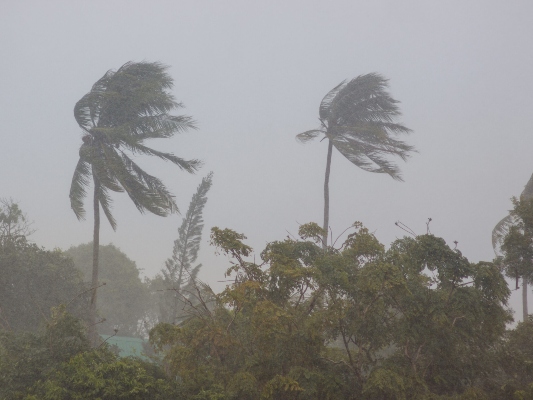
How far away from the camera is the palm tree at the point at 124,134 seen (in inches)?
649

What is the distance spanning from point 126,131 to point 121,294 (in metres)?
28.7

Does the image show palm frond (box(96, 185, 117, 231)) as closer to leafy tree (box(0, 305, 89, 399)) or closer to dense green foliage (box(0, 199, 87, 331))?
dense green foliage (box(0, 199, 87, 331))

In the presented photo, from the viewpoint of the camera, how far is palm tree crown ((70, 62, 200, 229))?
649 inches

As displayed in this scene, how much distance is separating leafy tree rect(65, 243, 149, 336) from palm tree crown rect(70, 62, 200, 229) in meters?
26.5

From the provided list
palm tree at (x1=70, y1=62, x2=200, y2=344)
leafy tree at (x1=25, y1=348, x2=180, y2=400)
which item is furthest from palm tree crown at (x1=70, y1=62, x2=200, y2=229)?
leafy tree at (x1=25, y1=348, x2=180, y2=400)

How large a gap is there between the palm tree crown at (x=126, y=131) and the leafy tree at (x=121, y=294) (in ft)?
86.9

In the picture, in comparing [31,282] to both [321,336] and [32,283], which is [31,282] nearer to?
[32,283]

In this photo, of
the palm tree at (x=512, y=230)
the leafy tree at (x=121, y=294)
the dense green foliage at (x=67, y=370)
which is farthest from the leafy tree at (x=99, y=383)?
the leafy tree at (x=121, y=294)

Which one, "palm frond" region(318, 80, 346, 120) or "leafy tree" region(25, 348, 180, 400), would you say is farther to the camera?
"palm frond" region(318, 80, 346, 120)

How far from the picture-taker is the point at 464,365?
8695mm

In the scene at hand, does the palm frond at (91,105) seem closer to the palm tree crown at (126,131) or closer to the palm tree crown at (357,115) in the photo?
the palm tree crown at (126,131)

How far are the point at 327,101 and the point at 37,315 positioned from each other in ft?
46.0

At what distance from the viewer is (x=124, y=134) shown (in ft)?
56.5

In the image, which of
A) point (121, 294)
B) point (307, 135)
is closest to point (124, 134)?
point (307, 135)
